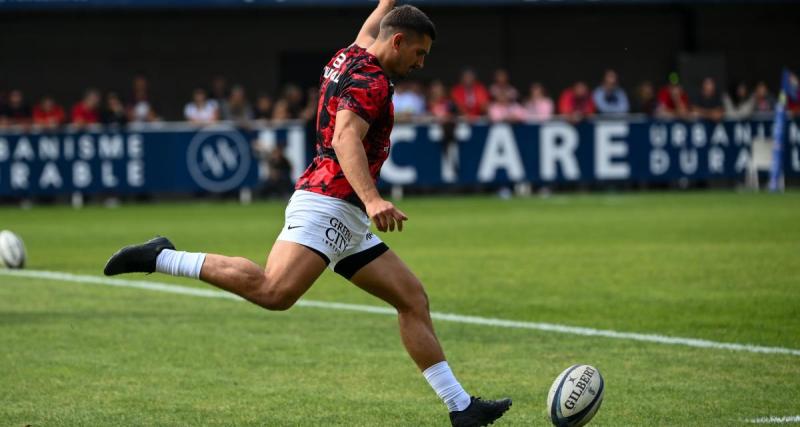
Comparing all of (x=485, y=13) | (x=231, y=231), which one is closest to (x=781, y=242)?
(x=231, y=231)

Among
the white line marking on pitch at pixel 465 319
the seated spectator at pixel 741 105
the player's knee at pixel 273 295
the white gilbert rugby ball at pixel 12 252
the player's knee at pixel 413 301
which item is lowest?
the white line marking on pitch at pixel 465 319

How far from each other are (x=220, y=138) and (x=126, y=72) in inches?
274

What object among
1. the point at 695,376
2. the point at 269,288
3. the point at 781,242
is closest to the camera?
the point at 269,288

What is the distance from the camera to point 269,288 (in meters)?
7.09

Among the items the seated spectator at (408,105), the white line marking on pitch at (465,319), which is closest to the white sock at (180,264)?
the white line marking on pitch at (465,319)

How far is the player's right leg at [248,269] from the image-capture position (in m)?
7.09

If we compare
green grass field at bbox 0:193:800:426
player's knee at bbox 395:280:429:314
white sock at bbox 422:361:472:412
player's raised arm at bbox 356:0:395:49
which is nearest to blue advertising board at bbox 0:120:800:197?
green grass field at bbox 0:193:800:426

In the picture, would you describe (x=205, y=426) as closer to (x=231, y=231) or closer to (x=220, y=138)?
(x=231, y=231)

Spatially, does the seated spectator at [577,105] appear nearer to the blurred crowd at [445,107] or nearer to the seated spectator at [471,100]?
the blurred crowd at [445,107]

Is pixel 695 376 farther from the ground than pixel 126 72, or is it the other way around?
pixel 126 72

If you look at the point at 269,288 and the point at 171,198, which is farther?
the point at 171,198

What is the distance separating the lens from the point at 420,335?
24.1 feet

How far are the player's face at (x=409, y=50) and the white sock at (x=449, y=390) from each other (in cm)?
154

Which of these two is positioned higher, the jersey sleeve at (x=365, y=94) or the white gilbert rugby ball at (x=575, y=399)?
the jersey sleeve at (x=365, y=94)
